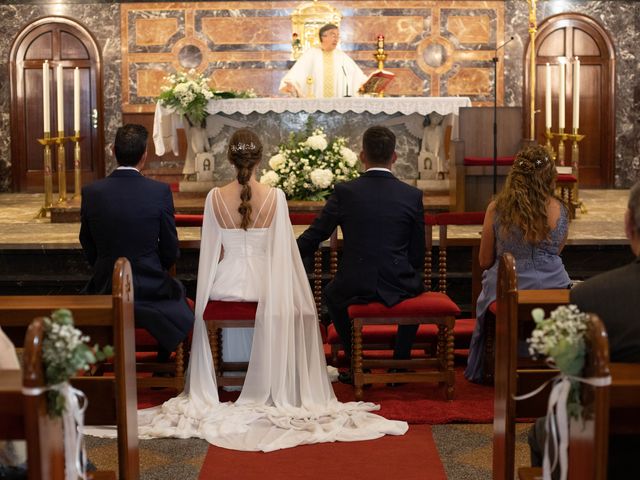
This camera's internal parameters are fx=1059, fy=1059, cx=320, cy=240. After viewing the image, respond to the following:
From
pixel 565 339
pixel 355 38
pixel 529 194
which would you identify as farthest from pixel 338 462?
pixel 355 38

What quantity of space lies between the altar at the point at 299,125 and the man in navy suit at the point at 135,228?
4910 millimetres

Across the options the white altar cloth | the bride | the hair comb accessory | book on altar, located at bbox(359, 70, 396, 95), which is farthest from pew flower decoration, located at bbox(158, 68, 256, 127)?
the hair comb accessory

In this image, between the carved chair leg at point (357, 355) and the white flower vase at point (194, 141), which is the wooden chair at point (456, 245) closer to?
the carved chair leg at point (357, 355)

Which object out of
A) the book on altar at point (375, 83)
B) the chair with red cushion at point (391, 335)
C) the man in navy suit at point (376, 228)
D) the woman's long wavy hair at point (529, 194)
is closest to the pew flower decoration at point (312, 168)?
the book on altar at point (375, 83)

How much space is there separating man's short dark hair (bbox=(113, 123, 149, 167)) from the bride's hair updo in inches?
18.3

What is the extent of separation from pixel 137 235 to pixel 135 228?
38 mm

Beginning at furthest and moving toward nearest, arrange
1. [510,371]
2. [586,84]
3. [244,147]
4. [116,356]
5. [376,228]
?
[586,84] → [376,228] → [244,147] → [510,371] → [116,356]

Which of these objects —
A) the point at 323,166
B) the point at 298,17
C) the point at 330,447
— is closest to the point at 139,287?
the point at 330,447

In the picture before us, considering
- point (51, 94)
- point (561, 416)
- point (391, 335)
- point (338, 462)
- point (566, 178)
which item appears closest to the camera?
point (561, 416)

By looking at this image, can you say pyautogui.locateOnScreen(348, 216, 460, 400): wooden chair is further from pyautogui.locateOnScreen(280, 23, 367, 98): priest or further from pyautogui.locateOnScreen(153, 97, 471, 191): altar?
pyautogui.locateOnScreen(280, 23, 367, 98): priest

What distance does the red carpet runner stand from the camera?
174 inches

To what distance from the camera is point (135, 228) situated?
545cm

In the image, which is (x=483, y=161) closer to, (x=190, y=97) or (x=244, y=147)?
(x=190, y=97)

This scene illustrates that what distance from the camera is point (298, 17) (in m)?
13.9
